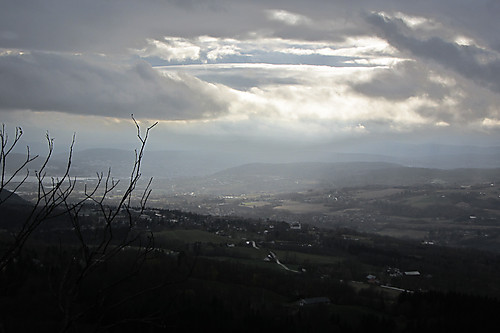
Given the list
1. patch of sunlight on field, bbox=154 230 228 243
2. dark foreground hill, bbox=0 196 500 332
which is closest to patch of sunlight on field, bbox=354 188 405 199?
dark foreground hill, bbox=0 196 500 332

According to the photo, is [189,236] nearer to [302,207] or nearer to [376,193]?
[302,207]

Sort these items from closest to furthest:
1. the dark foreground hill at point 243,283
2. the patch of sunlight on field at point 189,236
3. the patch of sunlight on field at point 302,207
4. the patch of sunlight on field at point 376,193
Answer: the dark foreground hill at point 243,283
the patch of sunlight on field at point 189,236
the patch of sunlight on field at point 302,207
the patch of sunlight on field at point 376,193

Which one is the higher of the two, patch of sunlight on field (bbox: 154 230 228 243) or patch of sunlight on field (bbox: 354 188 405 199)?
patch of sunlight on field (bbox: 354 188 405 199)

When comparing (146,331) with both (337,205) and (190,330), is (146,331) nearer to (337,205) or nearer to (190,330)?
(190,330)

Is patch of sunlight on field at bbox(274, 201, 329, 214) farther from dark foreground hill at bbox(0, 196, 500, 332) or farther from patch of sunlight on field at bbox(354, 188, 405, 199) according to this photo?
dark foreground hill at bbox(0, 196, 500, 332)

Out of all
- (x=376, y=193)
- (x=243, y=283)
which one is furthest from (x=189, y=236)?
(x=376, y=193)

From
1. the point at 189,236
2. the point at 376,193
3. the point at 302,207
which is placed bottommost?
the point at 189,236

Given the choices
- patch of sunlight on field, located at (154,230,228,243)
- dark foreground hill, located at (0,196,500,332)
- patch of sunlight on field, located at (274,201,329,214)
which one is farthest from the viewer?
patch of sunlight on field, located at (274,201,329,214)

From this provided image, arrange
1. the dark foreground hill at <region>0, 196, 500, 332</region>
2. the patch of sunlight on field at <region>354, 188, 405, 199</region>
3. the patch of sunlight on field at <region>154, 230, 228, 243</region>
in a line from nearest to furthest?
the dark foreground hill at <region>0, 196, 500, 332</region>
the patch of sunlight on field at <region>154, 230, 228, 243</region>
the patch of sunlight on field at <region>354, 188, 405, 199</region>

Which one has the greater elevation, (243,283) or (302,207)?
(302,207)

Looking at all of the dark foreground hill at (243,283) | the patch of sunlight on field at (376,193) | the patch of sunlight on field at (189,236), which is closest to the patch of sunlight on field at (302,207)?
the patch of sunlight on field at (376,193)

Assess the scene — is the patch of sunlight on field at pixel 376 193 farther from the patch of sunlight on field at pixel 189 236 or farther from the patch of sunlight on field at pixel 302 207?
the patch of sunlight on field at pixel 189 236
